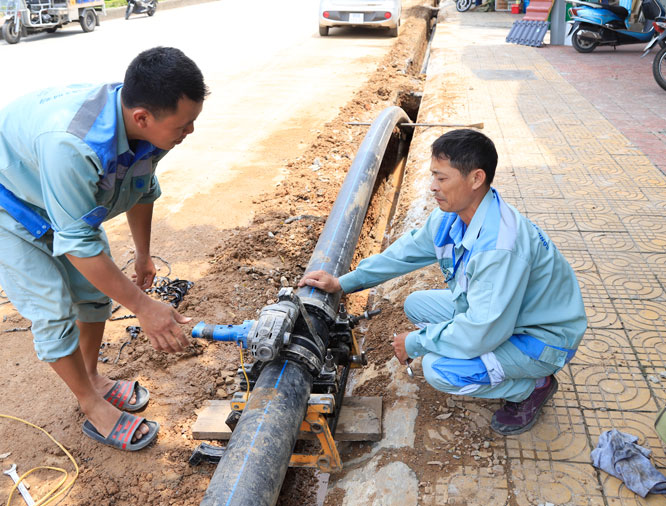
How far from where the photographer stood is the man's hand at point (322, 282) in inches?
120

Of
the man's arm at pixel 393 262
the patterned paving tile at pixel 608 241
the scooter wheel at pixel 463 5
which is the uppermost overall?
the man's arm at pixel 393 262

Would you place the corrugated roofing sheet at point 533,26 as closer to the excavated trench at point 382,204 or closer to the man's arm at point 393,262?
the excavated trench at point 382,204

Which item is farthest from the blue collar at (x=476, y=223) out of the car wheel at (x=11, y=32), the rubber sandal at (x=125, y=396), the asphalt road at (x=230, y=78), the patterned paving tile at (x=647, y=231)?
the car wheel at (x=11, y=32)

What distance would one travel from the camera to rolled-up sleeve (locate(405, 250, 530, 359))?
2.28 metres

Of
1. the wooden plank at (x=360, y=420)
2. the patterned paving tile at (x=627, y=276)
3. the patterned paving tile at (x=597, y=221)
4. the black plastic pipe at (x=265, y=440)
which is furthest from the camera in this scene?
the patterned paving tile at (x=597, y=221)

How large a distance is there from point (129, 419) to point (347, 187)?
2289mm

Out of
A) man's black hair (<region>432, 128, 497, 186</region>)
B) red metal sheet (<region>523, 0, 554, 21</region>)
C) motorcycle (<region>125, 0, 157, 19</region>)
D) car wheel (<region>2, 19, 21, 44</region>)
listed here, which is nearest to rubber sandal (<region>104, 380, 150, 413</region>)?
man's black hair (<region>432, 128, 497, 186</region>)

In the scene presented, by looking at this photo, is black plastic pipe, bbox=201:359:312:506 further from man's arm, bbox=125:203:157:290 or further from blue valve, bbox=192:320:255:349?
man's arm, bbox=125:203:157:290

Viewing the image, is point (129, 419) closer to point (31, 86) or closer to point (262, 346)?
point (262, 346)

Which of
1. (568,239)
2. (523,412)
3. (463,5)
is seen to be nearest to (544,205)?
(568,239)

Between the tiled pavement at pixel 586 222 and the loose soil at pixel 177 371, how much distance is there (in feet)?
3.01

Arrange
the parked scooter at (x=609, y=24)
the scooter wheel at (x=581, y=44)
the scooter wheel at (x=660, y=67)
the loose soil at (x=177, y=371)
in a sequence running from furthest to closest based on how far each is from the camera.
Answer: the scooter wheel at (x=581, y=44), the parked scooter at (x=609, y=24), the scooter wheel at (x=660, y=67), the loose soil at (x=177, y=371)

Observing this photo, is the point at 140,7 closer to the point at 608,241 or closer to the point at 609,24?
the point at 609,24

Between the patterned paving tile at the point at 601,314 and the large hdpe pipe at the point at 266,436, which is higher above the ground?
the large hdpe pipe at the point at 266,436
